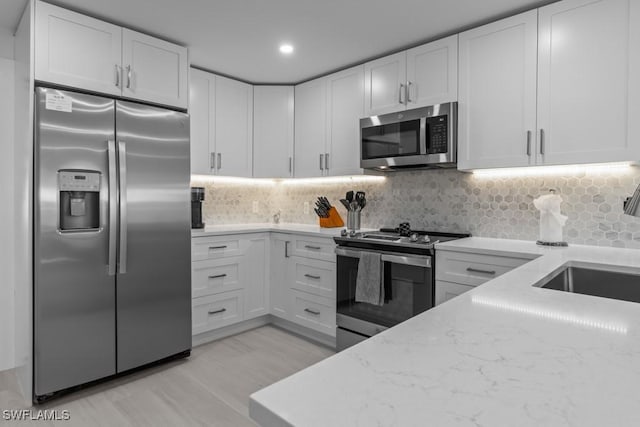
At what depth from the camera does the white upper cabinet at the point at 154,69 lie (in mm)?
2557

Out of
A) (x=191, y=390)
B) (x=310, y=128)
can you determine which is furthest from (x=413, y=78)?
(x=191, y=390)

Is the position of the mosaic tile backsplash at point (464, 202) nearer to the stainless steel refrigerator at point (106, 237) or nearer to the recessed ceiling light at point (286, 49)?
the stainless steel refrigerator at point (106, 237)

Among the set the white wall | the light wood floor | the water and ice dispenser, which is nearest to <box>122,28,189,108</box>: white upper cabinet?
the water and ice dispenser

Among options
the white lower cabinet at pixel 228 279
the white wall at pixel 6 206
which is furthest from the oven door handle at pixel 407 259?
the white wall at pixel 6 206

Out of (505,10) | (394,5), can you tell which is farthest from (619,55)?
(394,5)

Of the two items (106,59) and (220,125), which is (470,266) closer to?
(220,125)

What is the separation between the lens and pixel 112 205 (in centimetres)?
239

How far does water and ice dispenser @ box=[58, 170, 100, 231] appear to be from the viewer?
2244mm

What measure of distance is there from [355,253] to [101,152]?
1.81m

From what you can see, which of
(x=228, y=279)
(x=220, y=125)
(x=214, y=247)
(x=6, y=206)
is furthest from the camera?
(x=220, y=125)

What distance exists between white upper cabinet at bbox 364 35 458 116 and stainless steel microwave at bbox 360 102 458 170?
0.41 feet

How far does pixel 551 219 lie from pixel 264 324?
256cm

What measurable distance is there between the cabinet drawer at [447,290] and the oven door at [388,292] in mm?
44

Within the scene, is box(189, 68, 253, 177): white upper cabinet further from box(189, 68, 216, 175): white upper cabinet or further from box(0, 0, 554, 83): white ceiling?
box(0, 0, 554, 83): white ceiling
